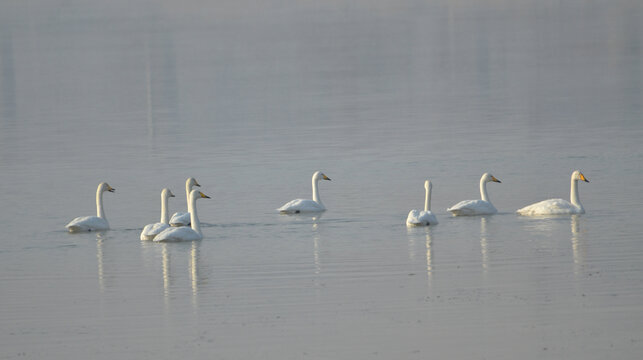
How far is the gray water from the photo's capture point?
14.2 metres

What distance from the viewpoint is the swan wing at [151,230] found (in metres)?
20.3

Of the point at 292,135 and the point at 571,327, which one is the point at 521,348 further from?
the point at 292,135

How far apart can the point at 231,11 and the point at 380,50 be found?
206 feet

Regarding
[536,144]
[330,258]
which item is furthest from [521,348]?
[536,144]

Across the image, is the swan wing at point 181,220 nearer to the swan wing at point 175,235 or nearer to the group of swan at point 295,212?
the group of swan at point 295,212

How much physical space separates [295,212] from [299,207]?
0.64 ft

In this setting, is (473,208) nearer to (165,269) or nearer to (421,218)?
(421,218)

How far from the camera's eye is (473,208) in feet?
69.7

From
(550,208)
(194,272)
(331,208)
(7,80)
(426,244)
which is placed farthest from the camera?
(7,80)

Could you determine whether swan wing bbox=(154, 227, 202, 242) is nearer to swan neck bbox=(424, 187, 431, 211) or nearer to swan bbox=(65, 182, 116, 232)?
swan bbox=(65, 182, 116, 232)

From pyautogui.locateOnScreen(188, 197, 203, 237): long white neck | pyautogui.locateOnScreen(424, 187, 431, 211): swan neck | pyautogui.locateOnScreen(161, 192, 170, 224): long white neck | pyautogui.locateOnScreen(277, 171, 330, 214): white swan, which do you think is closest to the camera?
pyautogui.locateOnScreen(188, 197, 203, 237): long white neck

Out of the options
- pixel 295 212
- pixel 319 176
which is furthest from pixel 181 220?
pixel 319 176

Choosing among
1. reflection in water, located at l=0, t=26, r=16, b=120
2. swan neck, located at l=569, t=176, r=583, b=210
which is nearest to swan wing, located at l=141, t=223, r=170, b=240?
swan neck, located at l=569, t=176, r=583, b=210

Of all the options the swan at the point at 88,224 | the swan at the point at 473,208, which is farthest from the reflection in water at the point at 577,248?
the swan at the point at 88,224
